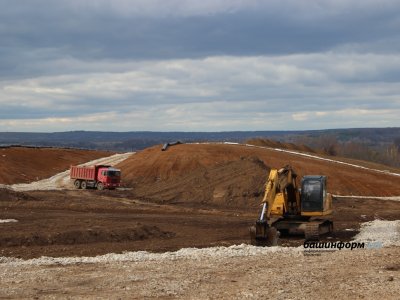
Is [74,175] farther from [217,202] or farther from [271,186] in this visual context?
[271,186]

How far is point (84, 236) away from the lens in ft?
81.6

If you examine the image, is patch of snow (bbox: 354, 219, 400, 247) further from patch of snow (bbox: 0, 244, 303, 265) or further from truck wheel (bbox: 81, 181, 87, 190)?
truck wheel (bbox: 81, 181, 87, 190)

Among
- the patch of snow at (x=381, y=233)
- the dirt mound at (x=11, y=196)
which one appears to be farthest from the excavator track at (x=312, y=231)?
the dirt mound at (x=11, y=196)

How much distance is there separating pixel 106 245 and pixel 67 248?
5.03ft

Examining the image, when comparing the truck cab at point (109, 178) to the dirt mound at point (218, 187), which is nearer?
the dirt mound at point (218, 187)

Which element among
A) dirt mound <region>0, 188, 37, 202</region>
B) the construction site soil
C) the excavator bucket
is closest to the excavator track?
the construction site soil

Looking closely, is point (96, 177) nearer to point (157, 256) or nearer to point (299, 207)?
point (299, 207)

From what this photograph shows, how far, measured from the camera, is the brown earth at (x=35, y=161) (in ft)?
215

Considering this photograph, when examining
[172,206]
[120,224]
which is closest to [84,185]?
[172,206]

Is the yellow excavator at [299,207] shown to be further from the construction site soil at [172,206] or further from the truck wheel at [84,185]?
the truck wheel at [84,185]

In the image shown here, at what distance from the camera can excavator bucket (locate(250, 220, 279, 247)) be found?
21.2 meters

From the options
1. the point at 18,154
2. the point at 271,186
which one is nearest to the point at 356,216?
the point at 271,186

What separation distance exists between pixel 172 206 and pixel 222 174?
8349 mm

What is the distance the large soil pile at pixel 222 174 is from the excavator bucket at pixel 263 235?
944 inches
